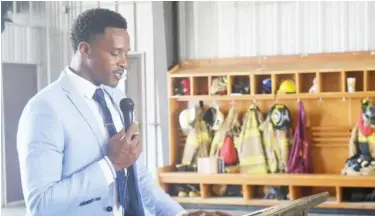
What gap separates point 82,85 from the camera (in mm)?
1403

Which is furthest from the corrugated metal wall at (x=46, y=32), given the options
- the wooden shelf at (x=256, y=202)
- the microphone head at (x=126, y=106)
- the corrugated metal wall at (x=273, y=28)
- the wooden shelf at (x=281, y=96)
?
the microphone head at (x=126, y=106)

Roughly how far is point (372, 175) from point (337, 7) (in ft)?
5.28

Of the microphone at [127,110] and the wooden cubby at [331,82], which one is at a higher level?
the wooden cubby at [331,82]

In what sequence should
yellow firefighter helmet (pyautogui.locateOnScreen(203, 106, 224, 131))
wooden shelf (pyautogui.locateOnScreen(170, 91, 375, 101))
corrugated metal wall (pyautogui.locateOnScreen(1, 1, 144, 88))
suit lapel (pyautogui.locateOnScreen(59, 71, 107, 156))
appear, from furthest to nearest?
corrugated metal wall (pyautogui.locateOnScreen(1, 1, 144, 88))
yellow firefighter helmet (pyautogui.locateOnScreen(203, 106, 224, 131))
wooden shelf (pyautogui.locateOnScreen(170, 91, 375, 101))
suit lapel (pyautogui.locateOnScreen(59, 71, 107, 156))

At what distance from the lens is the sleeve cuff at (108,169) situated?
1262 mm

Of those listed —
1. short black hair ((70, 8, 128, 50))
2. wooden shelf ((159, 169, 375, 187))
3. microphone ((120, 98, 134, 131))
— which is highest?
short black hair ((70, 8, 128, 50))

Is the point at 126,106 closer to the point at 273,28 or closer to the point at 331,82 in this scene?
the point at 331,82

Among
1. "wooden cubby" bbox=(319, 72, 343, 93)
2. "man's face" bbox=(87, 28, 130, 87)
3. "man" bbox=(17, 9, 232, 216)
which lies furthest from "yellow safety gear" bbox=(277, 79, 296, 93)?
"man's face" bbox=(87, 28, 130, 87)

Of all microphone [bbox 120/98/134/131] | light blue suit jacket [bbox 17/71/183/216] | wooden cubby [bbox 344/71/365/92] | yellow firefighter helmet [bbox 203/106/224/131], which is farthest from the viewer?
yellow firefighter helmet [bbox 203/106/224/131]

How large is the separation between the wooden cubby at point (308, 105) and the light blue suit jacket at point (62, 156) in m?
4.38

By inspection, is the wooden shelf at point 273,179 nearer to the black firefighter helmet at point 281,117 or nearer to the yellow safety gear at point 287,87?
the black firefighter helmet at point 281,117

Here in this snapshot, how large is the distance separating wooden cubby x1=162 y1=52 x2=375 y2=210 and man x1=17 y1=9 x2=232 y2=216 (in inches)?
169

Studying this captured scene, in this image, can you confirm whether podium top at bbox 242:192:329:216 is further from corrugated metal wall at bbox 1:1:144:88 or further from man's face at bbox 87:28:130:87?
corrugated metal wall at bbox 1:1:144:88

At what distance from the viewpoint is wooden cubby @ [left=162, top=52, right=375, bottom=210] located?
18.4ft
